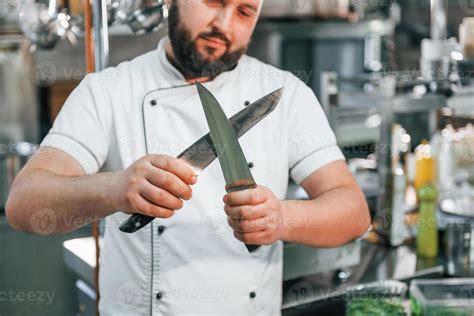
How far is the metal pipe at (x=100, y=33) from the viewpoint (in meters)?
1.34

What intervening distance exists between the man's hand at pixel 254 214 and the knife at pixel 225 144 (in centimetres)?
2

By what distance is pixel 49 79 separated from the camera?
3.59 metres

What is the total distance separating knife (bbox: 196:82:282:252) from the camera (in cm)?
100

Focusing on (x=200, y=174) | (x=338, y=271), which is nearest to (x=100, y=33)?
(x=200, y=174)

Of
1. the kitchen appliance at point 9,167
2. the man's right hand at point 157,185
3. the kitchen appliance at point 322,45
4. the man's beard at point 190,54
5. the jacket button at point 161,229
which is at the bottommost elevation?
the man's right hand at point 157,185

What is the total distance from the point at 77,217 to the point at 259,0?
53cm

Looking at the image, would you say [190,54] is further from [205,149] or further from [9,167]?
[9,167]

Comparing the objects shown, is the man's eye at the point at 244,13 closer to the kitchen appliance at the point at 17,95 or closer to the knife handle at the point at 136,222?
the knife handle at the point at 136,222

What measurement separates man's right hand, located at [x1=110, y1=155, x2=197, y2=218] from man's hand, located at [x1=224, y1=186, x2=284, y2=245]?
0.07 m

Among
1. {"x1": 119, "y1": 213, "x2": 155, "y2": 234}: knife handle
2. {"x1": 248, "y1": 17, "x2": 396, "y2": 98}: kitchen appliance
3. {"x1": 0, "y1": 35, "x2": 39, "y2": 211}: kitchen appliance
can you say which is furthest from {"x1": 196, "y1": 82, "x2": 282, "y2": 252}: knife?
{"x1": 248, "y1": 17, "x2": 396, "y2": 98}: kitchen appliance

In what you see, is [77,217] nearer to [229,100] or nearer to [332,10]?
[229,100]

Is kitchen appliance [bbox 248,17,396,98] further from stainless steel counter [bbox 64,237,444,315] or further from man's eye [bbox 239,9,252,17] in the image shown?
man's eye [bbox 239,9,252,17]

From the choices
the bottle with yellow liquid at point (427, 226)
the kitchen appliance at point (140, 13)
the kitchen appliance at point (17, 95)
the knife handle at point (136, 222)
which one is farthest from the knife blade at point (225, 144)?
the kitchen appliance at point (17, 95)

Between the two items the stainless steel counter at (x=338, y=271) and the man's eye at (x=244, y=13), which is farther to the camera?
the stainless steel counter at (x=338, y=271)
